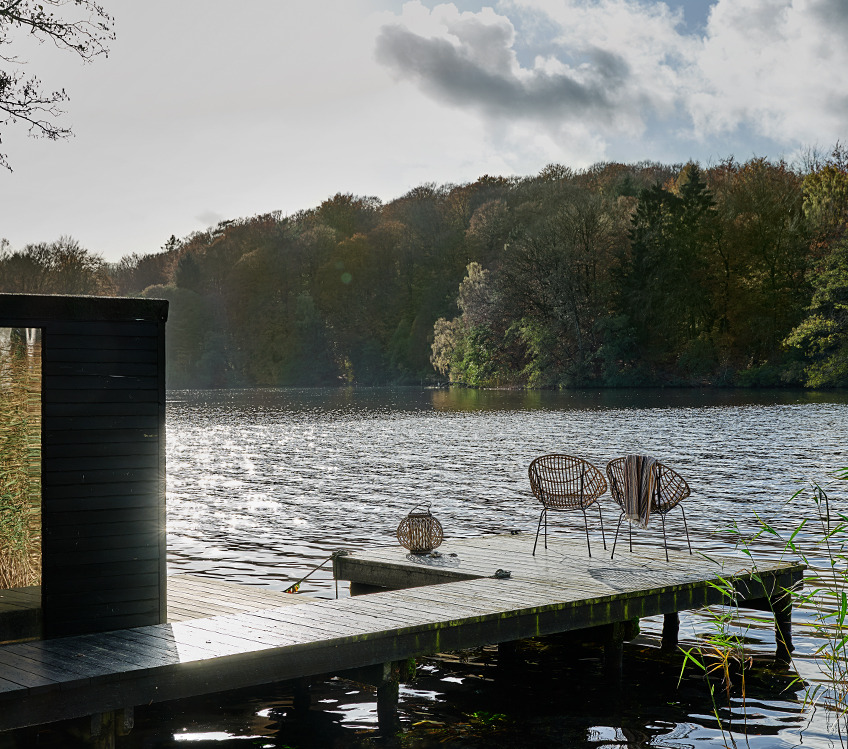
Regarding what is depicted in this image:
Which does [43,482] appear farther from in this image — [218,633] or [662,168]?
[662,168]

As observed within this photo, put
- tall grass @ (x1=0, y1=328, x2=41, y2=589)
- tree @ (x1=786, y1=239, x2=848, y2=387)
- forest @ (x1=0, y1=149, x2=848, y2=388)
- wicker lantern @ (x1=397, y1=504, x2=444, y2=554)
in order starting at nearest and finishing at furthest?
1. tall grass @ (x1=0, y1=328, x2=41, y2=589)
2. wicker lantern @ (x1=397, y1=504, x2=444, y2=554)
3. tree @ (x1=786, y1=239, x2=848, y2=387)
4. forest @ (x1=0, y1=149, x2=848, y2=388)

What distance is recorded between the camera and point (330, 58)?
18859 millimetres

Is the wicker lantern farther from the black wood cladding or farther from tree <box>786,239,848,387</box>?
tree <box>786,239,848,387</box>

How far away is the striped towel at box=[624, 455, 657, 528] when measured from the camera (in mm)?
8711

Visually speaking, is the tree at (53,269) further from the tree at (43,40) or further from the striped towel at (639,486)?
the striped towel at (639,486)

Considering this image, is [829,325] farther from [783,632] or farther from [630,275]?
[783,632]

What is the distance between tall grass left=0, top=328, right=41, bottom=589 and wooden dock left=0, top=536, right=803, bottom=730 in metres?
0.48

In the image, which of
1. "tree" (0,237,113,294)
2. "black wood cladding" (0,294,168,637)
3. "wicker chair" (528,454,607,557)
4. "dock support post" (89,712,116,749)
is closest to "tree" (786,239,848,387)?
"tree" (0,237,113,294)

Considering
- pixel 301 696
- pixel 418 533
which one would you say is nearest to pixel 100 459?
pixel 301 696

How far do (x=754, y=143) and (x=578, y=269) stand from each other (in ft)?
41.7

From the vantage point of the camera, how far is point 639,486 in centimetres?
877

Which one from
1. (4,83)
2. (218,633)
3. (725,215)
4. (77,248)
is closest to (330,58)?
(4,83)

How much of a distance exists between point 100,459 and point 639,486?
438 cm

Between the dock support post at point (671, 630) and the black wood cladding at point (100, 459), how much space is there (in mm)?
4122
